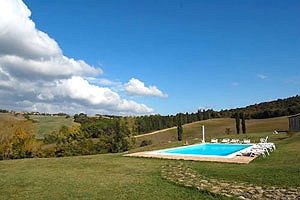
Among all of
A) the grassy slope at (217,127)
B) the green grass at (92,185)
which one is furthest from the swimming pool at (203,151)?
the grassy slope at (217,127)

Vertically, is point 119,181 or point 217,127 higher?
point 217,127

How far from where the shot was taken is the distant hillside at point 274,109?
66375 mm

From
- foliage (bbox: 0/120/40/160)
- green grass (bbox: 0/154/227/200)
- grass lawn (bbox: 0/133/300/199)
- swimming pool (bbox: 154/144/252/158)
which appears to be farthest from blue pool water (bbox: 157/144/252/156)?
foliage (bbox: 0/120/40/160)

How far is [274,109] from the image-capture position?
7044 centimetres

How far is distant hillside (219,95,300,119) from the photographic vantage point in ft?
218

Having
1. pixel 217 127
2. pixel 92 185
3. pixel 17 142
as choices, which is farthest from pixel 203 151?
pixel 217 127

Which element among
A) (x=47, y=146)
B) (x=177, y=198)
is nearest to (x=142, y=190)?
(x=177, y=198)

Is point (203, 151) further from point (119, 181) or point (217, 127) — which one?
point (217, 127)

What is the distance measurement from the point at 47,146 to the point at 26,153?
4.48 m

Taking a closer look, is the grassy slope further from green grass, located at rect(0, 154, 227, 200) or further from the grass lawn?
green grass, located at rect(0, 154, 227, 200)

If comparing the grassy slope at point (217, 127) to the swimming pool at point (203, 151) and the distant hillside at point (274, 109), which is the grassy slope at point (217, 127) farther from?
the swimming pool at point (203, 151)

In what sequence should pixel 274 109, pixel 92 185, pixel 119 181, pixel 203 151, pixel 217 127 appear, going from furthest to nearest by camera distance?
pixel 274 109, pixel 217 127, pixel 203 151, pixel 119 181, pixel 92 185

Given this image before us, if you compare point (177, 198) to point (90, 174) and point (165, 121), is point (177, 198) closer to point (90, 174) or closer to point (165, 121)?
point (90, 174)

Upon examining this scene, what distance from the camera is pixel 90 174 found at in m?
11.0
